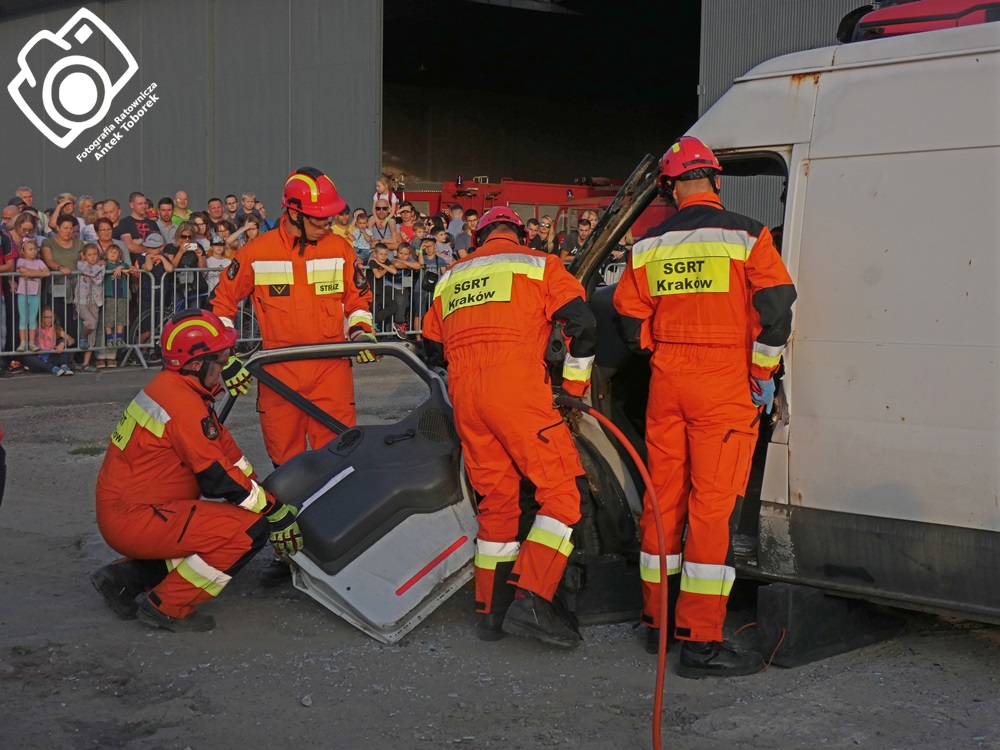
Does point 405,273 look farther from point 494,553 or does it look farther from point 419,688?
point 419,688

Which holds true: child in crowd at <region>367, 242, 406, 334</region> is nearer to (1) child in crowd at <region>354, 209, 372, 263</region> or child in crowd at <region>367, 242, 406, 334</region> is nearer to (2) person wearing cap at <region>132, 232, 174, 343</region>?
(1) child in crowd at <region>354, 209, 372, 263</region>

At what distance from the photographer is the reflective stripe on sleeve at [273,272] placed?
5977mm

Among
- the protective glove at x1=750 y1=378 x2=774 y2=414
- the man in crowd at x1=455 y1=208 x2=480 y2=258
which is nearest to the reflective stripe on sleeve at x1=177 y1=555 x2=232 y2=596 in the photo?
the protective glove at x1=750 y1=378 x2=774 y2=414

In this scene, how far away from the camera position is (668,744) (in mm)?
3801

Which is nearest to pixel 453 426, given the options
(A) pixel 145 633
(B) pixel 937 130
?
(A) pixel 145 633

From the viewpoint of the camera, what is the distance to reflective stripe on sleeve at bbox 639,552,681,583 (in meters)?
4.60

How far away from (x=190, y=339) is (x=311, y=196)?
49.2 inches

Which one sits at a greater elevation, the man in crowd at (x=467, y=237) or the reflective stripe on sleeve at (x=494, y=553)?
the man in crowd at (x=467, y=237)

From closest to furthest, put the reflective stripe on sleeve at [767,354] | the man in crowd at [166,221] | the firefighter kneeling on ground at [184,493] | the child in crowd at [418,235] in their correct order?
the reflective stripe on sleeve at [767,354], the firefighter kneeling on ground at [184,493], the man in crowd at [166,221], the child in crowd at [418,235]

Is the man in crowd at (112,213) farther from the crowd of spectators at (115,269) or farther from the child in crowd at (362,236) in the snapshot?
the child in crowd at (362,236)

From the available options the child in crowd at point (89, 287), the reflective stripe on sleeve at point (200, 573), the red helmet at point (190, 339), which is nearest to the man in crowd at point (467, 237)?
the child in crowd at point (89, 287)

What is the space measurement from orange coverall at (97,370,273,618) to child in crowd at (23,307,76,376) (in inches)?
298

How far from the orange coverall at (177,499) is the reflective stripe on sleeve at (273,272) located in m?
1.16

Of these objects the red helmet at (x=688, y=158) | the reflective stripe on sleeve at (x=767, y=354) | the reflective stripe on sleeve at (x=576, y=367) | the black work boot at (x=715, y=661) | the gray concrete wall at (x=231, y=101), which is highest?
the gray concrete wall at (x=231, y=101)
